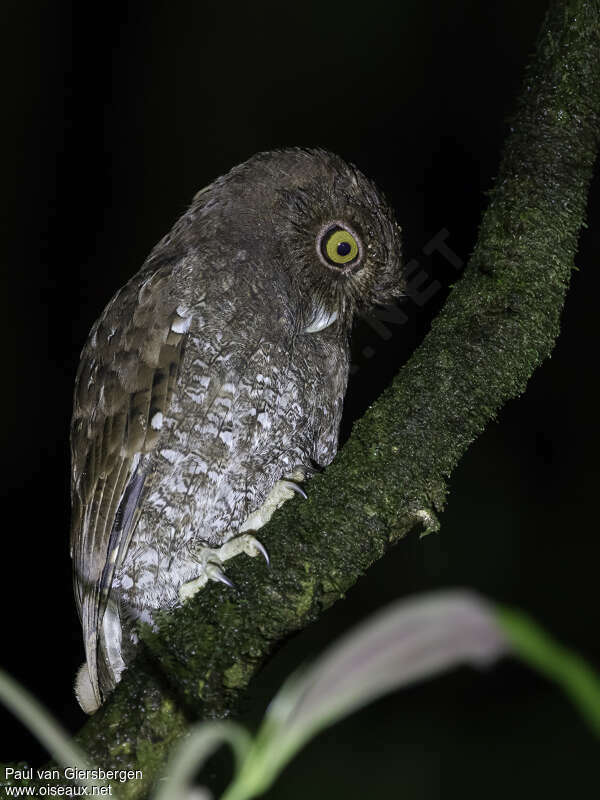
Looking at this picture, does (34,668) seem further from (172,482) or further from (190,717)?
(190,717)

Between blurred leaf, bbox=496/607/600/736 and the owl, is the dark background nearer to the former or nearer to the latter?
the owl

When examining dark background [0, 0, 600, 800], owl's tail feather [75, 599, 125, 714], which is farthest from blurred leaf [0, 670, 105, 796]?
dark background [0, 0, 600, 800]

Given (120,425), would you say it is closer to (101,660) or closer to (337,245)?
(101,660)

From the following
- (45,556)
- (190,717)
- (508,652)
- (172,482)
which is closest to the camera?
(508,652)

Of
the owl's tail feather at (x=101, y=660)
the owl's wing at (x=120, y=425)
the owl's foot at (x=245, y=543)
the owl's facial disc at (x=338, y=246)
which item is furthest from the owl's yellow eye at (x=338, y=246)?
→ the owl's tail feather at (x=101, y=660)

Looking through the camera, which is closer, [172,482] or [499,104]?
[172,482]

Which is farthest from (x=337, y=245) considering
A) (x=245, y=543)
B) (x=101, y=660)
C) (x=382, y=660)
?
(x=382, y=660)

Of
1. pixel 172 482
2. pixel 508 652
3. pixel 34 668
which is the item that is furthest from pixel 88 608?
pixel 34 668
